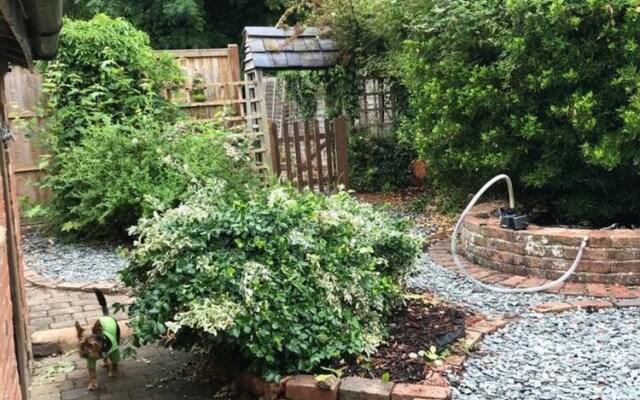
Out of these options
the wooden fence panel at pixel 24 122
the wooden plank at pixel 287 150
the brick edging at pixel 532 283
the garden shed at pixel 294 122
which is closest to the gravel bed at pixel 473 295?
the brick edging at pixel 532 283

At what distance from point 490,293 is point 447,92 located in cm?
204

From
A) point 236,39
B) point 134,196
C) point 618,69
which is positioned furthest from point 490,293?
point 236,39

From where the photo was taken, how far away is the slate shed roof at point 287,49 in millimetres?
8352

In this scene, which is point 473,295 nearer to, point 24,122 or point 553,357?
point 553,357

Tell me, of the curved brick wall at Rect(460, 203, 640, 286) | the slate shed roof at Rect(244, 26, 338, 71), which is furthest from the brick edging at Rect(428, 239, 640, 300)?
the slate shed roof at Rect(244, 26, 338, 71)

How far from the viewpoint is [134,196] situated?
5.96 meters

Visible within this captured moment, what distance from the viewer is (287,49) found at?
863cm

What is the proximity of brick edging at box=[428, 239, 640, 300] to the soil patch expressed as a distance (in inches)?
33.2

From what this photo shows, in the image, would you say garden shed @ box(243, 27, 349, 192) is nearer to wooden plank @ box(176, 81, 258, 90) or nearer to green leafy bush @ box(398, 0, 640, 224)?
wooden plank @ box(176, 81, 258, 90)

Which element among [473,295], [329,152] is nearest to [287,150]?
[329,152]

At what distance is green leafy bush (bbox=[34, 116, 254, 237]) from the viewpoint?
19.5 ft

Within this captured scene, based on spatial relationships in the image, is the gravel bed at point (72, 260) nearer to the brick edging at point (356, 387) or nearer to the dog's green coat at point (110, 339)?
→ the dog's green coat at point (110, 339)

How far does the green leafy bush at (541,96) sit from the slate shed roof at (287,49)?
2.88m

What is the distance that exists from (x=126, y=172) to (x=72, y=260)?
100cm
